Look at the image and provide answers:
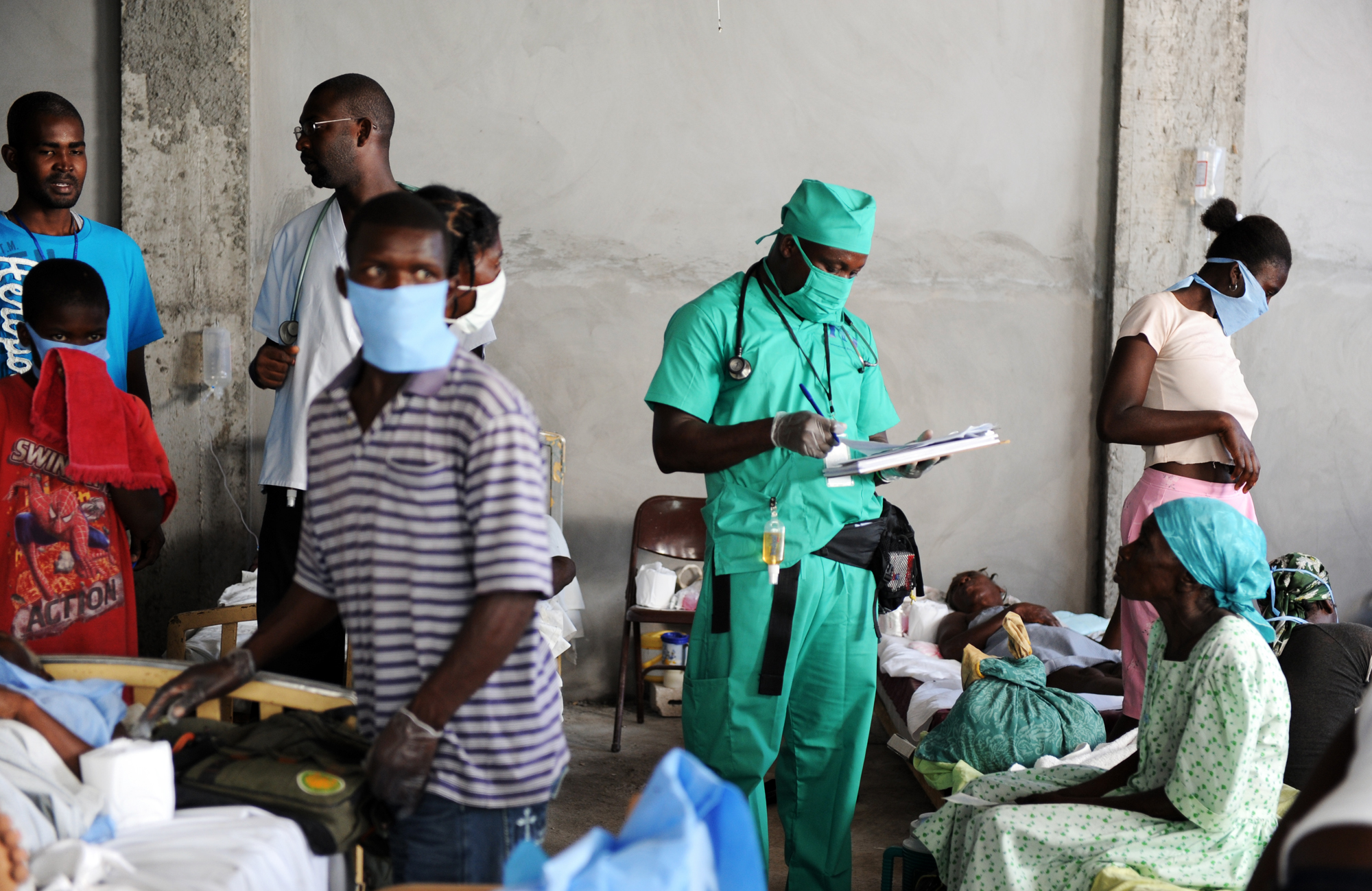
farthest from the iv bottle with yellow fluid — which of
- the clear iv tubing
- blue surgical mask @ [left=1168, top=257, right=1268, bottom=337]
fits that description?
the clear iv tubing

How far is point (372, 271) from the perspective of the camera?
1.57 m

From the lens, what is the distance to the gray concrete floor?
3.68m

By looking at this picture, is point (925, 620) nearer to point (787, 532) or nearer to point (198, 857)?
point (787, 532)

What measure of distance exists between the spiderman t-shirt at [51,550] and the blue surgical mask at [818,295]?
69.1 inches

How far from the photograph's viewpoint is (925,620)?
16.5 ft

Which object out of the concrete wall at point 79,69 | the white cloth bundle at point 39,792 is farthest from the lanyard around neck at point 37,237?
the white cloth bundle at point 39,792

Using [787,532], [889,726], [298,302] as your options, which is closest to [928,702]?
[889,726]

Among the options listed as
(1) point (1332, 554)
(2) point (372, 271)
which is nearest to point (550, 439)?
(2) point (372, 271)

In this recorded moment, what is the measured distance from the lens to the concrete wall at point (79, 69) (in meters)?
4.69

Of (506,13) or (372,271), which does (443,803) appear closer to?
(372,271)

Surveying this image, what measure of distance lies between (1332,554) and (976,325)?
234cm

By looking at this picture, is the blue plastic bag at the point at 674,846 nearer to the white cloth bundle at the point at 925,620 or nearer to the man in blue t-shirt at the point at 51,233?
the man in blue t-shirt at the point at 51,233

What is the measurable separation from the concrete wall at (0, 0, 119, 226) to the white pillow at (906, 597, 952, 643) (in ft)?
13.1

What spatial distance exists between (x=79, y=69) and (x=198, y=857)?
4.36 meters
